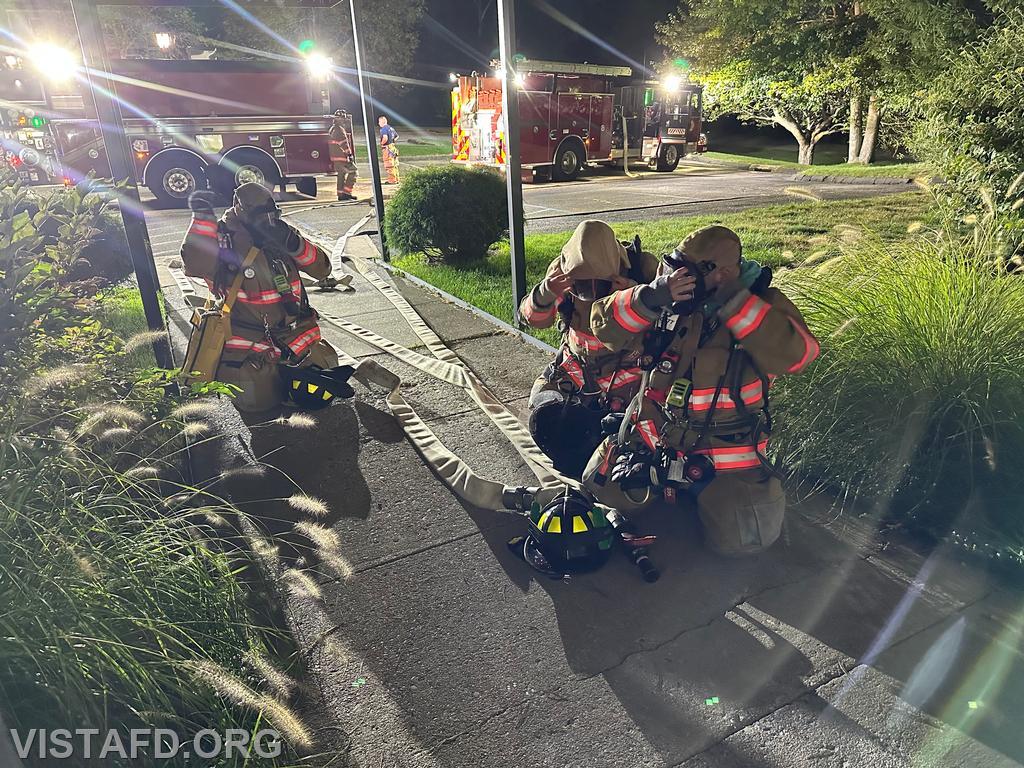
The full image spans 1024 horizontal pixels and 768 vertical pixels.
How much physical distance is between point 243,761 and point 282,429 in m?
2.45

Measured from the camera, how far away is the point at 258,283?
400cm

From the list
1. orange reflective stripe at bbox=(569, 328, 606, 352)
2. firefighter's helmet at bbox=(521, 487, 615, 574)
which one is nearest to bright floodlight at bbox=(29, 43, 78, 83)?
orange reflective stripe at bbox=(569, 328, 606, 352)

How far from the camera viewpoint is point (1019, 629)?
7.80 feet

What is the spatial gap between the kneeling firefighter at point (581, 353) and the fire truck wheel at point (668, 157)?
18.7 m

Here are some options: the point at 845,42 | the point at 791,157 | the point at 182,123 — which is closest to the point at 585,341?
the point at 182,123

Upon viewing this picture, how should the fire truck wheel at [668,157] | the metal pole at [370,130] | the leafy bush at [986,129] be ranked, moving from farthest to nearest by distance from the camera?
the fire truck wheel at [668,157], the metal pole at [370,130], the leafy bush at [986,129]

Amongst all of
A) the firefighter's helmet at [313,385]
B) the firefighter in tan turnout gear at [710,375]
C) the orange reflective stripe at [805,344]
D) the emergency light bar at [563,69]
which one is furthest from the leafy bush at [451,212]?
the emergency light bar at [563,69]

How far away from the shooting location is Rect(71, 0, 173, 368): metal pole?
12.4 ft

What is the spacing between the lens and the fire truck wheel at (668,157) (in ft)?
67.6

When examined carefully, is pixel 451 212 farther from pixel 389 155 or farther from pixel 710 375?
pixel 389 155

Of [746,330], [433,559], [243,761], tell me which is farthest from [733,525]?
[243,761]

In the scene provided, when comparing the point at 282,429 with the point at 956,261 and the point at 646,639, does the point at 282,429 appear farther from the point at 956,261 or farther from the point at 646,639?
the point at 956,261

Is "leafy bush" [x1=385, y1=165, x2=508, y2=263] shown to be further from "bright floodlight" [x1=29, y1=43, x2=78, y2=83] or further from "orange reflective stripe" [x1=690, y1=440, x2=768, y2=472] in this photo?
"bright floodlight" [x1=29, y1=43, x2=78, y2=83]

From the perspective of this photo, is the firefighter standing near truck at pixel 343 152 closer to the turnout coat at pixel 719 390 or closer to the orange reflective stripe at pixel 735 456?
the turnout coat at pixel 719 390
